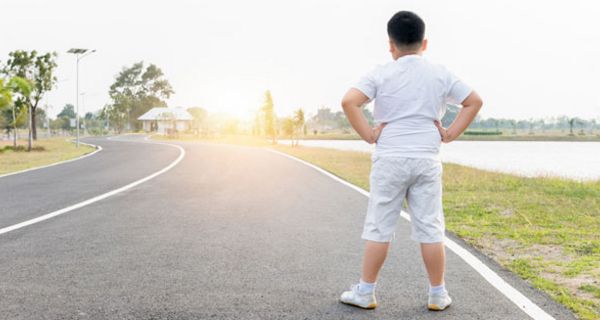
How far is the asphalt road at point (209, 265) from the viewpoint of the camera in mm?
3727

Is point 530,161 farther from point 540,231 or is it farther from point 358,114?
point 358,114

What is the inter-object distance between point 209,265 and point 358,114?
2.12 metres

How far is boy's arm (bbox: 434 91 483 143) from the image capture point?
3.60m

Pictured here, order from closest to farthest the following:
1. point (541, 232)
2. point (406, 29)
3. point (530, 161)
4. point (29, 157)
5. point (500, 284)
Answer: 1. point (406, 29)
2. point (500, 284)
3. point (541, 232)
4. point (29, 157)
5. point (530, 161)

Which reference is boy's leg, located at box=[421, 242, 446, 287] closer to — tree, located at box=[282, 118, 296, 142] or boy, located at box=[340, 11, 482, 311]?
boy, located at box=[340, 11, 482, 311]

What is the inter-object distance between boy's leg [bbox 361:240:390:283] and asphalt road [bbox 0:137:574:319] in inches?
9.4

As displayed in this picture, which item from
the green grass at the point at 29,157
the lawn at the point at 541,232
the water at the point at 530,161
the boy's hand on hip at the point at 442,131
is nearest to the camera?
the boy's hand on hip at the point at 442,131

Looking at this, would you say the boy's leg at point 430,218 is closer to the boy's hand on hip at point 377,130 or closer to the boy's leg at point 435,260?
the boy's leg at point 435,260

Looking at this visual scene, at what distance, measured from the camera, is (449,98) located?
3.63 metres

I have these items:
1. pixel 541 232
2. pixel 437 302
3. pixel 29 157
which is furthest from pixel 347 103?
pixel 29 157

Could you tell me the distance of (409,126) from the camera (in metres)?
3.57

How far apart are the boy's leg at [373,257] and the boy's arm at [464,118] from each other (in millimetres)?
799

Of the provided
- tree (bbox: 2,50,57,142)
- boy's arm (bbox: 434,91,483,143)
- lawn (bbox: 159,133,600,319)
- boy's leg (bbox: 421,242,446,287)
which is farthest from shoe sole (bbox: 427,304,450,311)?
tree (bbox: 2,50,57,142)

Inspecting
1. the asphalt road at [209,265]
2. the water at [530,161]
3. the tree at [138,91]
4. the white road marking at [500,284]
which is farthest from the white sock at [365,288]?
the tree at [138,91]
